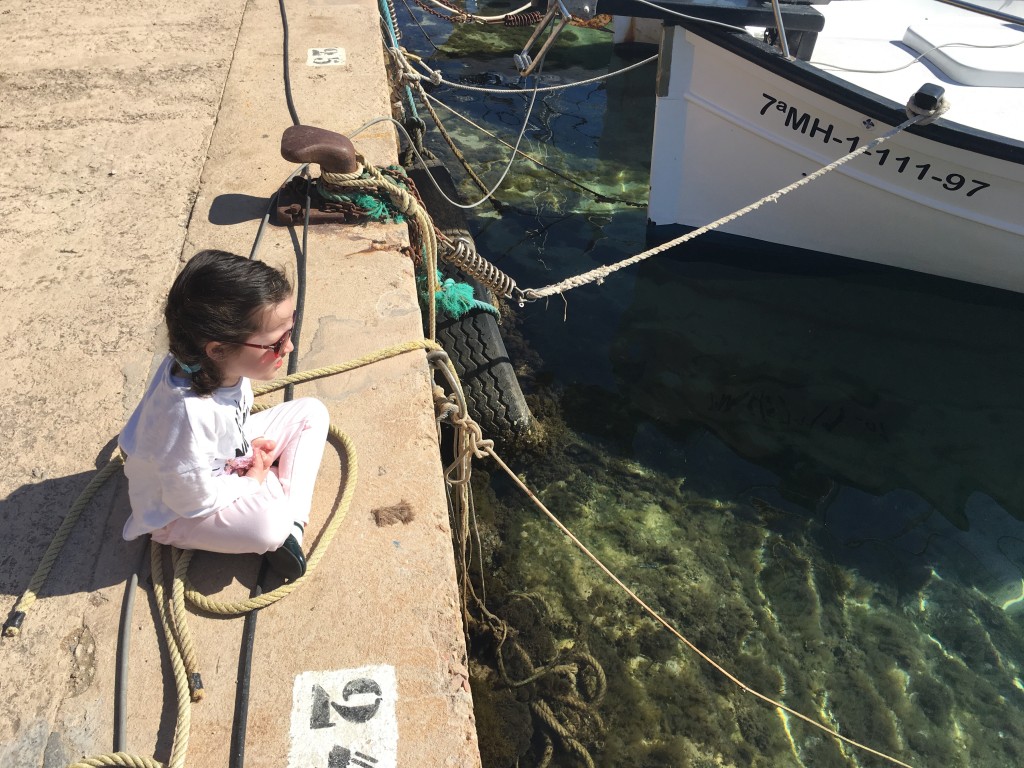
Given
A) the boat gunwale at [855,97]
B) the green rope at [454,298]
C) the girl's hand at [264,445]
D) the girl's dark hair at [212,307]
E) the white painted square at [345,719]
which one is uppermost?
the girl's dark hair at [212,307]

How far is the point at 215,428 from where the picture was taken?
6.38 ft

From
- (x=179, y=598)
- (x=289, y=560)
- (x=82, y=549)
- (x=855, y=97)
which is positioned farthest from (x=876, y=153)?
(x=82, y=549)

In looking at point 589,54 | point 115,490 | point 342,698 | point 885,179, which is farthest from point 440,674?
point 589,54

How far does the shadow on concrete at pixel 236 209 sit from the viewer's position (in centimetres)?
353

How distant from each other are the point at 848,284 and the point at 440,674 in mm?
4565

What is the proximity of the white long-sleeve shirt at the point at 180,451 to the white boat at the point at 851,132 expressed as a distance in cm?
382

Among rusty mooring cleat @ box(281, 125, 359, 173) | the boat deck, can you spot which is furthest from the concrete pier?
the boat deck

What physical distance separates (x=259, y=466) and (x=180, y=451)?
31cm

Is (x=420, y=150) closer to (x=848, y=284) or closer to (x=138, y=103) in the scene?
(x=138, y=103)

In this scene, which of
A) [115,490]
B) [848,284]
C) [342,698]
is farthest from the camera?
[848,284]

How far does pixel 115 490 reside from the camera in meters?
2.39

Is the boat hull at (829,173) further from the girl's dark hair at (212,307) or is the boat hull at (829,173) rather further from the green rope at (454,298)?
the girl's dark hair at (212,307)

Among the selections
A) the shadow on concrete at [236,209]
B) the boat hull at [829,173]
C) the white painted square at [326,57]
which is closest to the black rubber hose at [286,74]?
the white painted square at [326,57]

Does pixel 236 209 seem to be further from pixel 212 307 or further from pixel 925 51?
pixel 925 51
